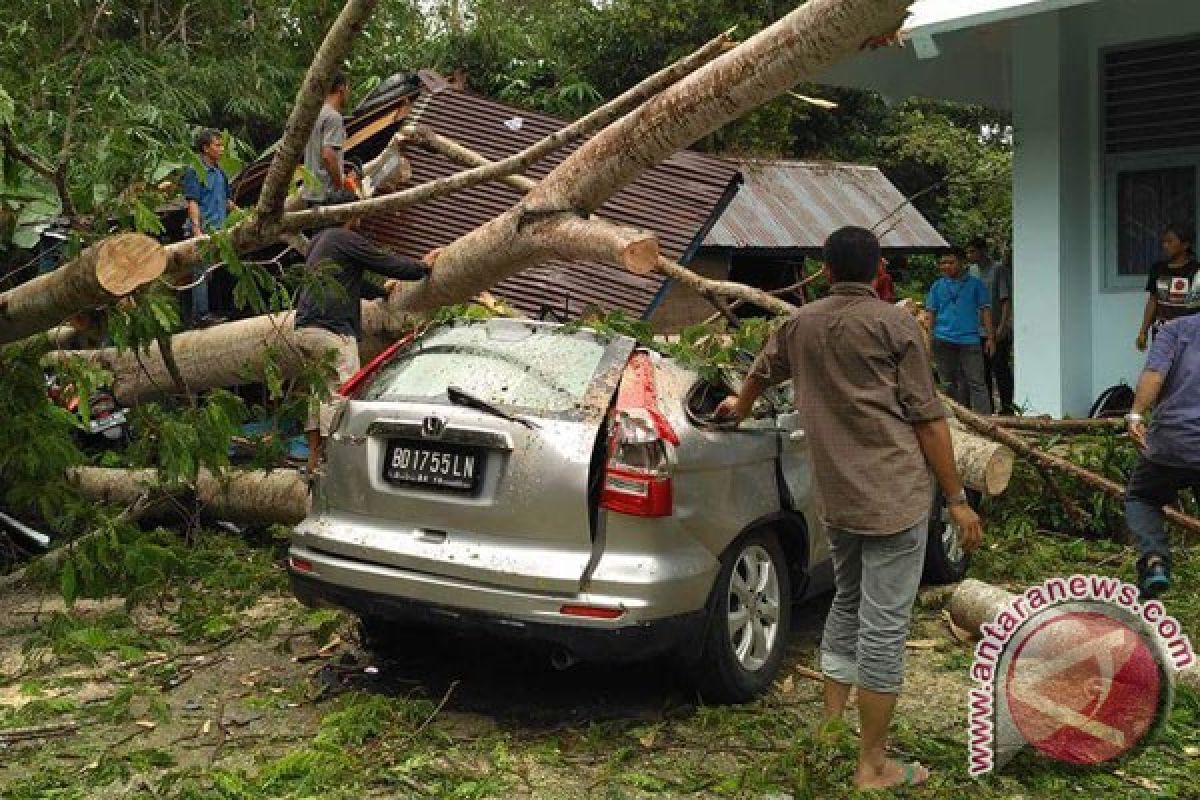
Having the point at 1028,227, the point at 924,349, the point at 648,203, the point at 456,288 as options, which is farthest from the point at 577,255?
the point at 1028,227

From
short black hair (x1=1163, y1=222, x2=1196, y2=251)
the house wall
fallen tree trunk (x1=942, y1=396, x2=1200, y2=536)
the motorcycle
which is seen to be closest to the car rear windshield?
fallen tree trunk (x1=942, y1=396, x2=1200, y2=536)

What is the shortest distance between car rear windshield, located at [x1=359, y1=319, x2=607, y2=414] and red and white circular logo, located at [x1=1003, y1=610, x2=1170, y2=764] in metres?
1.94

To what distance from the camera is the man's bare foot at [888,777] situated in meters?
4.16

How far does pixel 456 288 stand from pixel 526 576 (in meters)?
2.97

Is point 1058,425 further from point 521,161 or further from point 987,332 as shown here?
point 521,161

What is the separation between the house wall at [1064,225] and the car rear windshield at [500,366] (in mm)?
6195

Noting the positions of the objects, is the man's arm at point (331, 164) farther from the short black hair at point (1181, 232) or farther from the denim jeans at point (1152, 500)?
the short black hair at point (1181, 232)

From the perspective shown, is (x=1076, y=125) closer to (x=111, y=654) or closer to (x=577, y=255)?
(x=577, y=255)

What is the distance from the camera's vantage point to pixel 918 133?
24.0 meters

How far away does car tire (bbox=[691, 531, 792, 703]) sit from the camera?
4.90m

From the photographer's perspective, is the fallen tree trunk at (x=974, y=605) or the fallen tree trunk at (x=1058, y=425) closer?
the fallen tree trunk at (x=974, y=605)

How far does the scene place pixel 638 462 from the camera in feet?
15.5

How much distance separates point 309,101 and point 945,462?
277 centimetres

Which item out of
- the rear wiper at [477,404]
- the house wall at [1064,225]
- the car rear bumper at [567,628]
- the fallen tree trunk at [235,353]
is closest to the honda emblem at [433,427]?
the rear wiper at [477,404]
